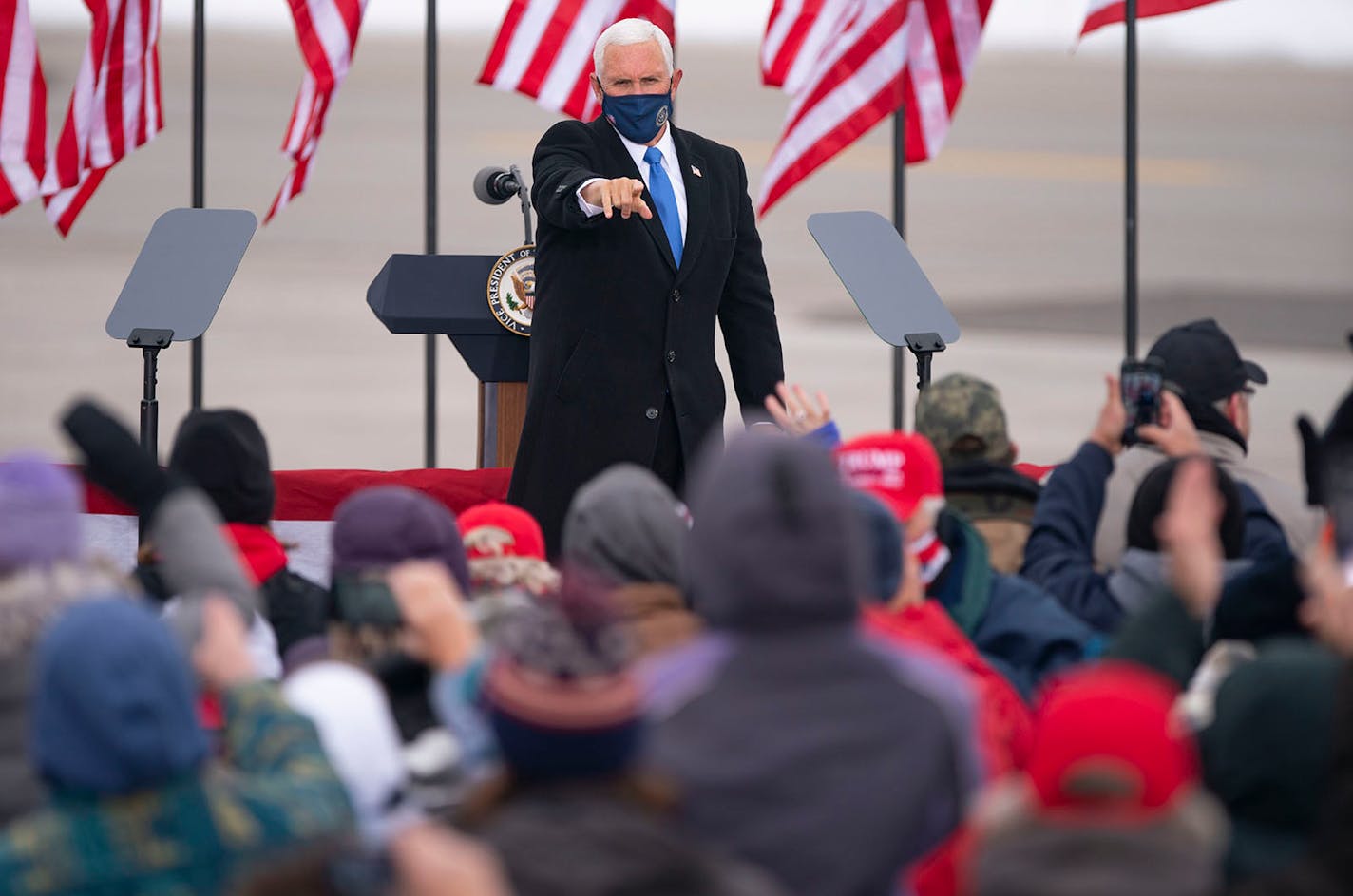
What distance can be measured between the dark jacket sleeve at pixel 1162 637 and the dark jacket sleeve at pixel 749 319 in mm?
2129

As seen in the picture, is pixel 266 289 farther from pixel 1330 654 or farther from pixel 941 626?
pixel 1330 654

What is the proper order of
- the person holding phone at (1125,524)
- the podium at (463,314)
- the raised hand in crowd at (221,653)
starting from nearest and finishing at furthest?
1. the raised hand in crowd at (221,653)
2. the person holding phone at (1125,524)
3. the podium at (463,314)

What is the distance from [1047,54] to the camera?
7488mm

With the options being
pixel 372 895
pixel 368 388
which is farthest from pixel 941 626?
pixel 368 388

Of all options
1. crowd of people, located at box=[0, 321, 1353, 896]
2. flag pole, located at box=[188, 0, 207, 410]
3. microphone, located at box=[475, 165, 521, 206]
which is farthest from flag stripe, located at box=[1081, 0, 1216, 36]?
crowd of people, located at box=[0, 321, 1353, 896]

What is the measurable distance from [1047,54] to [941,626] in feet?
18.4

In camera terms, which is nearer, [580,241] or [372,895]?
[372,895]

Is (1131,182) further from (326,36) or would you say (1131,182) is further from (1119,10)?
(326,36)

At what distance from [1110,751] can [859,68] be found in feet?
16.0

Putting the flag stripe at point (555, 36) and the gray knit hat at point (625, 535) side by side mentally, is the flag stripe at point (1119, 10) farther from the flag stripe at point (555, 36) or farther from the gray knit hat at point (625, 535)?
the gray knit hat at point (625, 535)

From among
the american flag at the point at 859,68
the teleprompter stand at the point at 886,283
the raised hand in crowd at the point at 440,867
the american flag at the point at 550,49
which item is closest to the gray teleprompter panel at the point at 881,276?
the teleprompter stand at the point at 886,283

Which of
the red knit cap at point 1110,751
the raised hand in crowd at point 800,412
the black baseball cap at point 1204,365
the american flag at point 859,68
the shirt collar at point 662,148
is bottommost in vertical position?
the red knit cap at point 1110,751

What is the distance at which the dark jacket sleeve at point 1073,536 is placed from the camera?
9.10 ft

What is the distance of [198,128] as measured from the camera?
6.45m
